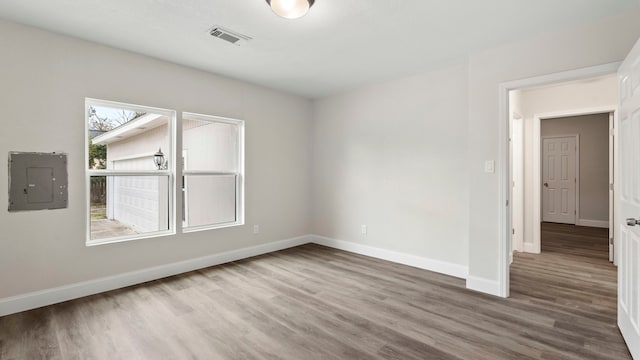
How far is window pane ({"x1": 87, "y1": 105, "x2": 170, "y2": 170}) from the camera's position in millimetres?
3221

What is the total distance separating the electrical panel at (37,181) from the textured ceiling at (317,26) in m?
1.22

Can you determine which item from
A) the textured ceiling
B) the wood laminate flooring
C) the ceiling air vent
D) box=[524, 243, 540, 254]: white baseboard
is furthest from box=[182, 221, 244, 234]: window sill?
box=[524, 243, 540, 254]: white baseboard

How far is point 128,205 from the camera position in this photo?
350cm

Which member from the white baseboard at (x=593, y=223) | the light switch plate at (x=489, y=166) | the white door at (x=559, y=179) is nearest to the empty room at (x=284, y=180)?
the light switch plate at (x=489, y=166)

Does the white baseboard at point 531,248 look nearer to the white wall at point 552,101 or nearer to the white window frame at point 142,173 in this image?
the white wall at point 552,101

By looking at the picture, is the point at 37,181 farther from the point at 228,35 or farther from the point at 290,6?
the point at 290,6

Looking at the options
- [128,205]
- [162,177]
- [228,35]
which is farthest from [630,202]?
[128,205]

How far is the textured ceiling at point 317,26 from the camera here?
242 centimetres

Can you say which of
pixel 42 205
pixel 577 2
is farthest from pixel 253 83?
pixel 577 2

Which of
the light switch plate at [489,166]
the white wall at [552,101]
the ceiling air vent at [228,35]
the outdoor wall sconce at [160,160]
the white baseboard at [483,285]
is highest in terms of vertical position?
the ceiling air vent at [228,35]

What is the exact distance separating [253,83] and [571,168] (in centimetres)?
757

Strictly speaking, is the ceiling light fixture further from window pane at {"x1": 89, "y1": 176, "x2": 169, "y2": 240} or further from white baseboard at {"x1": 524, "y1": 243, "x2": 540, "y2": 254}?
white baseboard at {"x1": 524, "y1": 243, "x2": 540, "y2": 254}

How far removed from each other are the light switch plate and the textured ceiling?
3.98 ft

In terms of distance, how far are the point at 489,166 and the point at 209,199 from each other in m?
3.60
